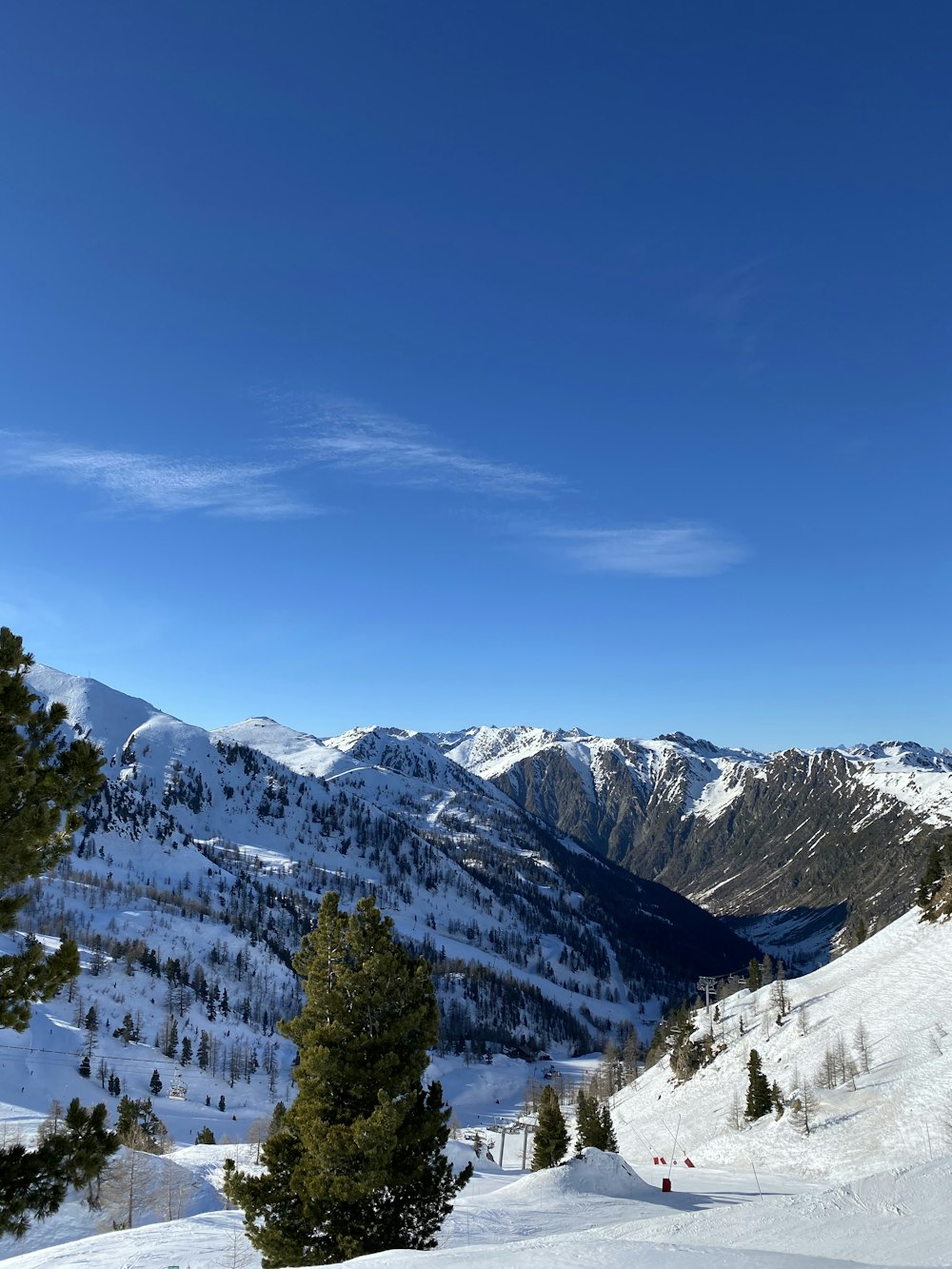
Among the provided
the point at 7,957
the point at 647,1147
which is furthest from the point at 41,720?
the point at 647,1147

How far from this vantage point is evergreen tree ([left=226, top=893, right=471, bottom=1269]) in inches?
771

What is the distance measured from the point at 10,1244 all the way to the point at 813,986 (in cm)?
10157

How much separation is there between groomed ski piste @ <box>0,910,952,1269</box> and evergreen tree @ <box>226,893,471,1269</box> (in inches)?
165

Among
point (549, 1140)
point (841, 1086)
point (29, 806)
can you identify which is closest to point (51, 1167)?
point (29, 806)

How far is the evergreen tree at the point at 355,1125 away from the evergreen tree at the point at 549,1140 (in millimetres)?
43787

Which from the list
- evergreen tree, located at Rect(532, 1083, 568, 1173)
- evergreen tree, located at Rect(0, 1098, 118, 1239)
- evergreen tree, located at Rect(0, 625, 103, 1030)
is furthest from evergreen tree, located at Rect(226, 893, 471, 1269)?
evergreen tree, located at Rect(532, 1083, 568, 1173)

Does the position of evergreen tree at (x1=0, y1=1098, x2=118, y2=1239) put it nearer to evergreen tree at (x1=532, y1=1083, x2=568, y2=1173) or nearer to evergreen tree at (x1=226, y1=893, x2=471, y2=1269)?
evergreen tree at (x1=226, y1=893, x2=471, y2=1269)

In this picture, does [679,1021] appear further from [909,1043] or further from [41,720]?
[41,720]

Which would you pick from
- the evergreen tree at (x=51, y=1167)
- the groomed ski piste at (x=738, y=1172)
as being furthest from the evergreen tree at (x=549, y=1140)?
the evergreen tree at (x=51, y=1167)

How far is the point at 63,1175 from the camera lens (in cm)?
1286

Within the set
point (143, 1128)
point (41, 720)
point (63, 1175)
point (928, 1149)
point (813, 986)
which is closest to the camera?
point (63, 1175)

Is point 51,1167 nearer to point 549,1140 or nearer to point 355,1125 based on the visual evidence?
point 355,1125

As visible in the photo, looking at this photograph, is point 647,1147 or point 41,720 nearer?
point 41,720

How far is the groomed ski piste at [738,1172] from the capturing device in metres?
12.0
